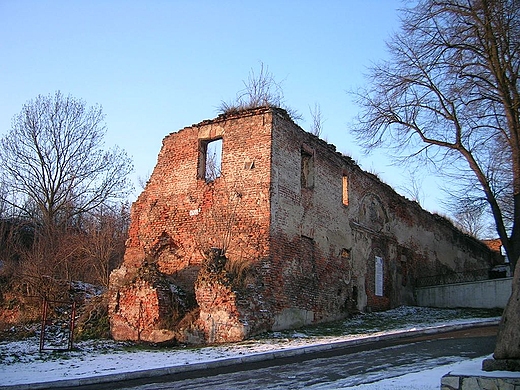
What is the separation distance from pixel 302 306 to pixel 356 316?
12.2 feet

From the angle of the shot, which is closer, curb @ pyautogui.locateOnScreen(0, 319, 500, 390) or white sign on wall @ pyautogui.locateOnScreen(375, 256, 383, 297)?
curb @ pyautogui.locateOnScreen(0, 319, 500, 390)

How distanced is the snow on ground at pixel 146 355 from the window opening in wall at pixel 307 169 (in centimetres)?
464

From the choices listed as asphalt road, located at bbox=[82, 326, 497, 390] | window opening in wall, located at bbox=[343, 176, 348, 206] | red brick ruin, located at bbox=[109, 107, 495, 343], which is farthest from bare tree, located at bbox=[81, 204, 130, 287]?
asphalt road, located at bbox=[82, 326, 497, 390]

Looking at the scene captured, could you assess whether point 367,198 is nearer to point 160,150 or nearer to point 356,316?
point 356,316

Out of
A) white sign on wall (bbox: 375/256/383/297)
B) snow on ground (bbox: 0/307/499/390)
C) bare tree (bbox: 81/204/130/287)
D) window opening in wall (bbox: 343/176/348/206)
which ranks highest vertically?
window opening in wall (bbox: 343/176/348/206)

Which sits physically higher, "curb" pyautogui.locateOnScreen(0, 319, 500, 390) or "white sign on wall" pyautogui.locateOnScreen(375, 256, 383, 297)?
"white sign on wall" pyautogui.locateOnScreen(375, 256, 383, 297)

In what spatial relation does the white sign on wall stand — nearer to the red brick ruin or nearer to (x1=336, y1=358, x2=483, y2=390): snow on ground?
the red brick ruin

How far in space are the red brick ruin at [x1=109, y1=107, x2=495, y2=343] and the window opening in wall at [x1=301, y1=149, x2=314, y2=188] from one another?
3 cm

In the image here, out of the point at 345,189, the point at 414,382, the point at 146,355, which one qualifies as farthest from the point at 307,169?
the point at 414,382

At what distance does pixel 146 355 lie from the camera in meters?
12.6

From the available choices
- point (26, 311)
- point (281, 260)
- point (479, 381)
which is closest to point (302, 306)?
point (281, 260)

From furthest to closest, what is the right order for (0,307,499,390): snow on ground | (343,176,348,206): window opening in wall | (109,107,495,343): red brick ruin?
(343,176,348,206): window opening in wall, (109,107,495,343): red brick ruin, (0,307,499,390): snow on ground

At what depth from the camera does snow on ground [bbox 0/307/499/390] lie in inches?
376

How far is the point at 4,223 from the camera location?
31.2 metres
